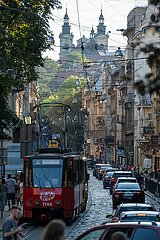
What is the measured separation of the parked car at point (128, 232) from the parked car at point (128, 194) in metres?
18.3

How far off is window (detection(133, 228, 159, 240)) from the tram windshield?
13187mm

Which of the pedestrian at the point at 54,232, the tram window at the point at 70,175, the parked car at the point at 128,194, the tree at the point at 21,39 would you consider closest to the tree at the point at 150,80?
the pedestrian at the point at 54,232

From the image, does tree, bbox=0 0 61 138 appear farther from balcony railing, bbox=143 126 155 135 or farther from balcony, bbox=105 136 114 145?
balcony, bbox=105 136 114 145

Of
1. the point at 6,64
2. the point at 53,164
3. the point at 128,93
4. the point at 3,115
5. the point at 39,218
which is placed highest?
the point at 128,93

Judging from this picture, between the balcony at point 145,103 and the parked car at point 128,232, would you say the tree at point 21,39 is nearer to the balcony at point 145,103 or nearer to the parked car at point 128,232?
the parked car at point 128,232

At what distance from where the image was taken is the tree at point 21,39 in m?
24.8

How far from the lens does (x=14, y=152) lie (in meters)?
37.9

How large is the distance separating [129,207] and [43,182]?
7130 millimetres

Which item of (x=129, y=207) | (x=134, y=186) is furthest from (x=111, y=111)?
(x=129, y=207)

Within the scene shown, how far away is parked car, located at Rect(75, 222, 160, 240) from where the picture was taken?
980 cm

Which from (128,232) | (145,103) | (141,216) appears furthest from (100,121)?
→ (128,232)

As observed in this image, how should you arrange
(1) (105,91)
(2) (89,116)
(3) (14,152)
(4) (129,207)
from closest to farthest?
(4) (129,207) → (3) (14,152) → (1) (105,91) → (2) (89,116)

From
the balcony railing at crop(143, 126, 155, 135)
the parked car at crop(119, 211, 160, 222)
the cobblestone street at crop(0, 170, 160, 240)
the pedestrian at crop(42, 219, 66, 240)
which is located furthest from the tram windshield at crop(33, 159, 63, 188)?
the balcony railing at crop(143, 126, 155, 135)

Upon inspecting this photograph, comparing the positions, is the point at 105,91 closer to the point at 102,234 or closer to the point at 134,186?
the point at 134,186
